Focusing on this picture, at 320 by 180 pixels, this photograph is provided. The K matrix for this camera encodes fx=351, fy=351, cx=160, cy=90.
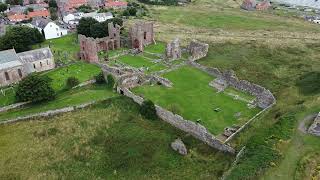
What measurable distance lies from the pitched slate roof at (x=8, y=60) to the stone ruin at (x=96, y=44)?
1408cm

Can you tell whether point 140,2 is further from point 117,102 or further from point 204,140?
point 204,140

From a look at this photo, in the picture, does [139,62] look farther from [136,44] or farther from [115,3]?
[115,3]

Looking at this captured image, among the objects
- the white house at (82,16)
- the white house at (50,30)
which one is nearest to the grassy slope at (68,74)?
the white house at (50,30)

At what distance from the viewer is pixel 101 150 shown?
47.0m

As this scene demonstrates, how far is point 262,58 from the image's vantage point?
8119 cm

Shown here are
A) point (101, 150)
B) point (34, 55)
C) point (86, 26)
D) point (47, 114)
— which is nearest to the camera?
point (101, 150)

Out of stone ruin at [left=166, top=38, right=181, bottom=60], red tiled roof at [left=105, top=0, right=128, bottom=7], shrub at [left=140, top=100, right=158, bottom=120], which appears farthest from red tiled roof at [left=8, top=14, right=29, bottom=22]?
shrub at [left=140, top=100, right=158, bottom=120]

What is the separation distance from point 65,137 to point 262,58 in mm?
50525

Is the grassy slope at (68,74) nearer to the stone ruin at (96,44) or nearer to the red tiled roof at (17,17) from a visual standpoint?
the stone ruin at (96,44)

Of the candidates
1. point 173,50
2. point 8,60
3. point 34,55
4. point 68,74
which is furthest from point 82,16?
point 173,50

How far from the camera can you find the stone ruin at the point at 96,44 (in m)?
74.9

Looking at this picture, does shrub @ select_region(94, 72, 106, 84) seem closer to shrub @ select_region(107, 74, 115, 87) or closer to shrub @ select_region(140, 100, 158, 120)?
shrub @ select_region(107, 74, 115, 87)

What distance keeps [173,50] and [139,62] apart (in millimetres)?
7844

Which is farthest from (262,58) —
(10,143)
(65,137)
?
(10,143)
